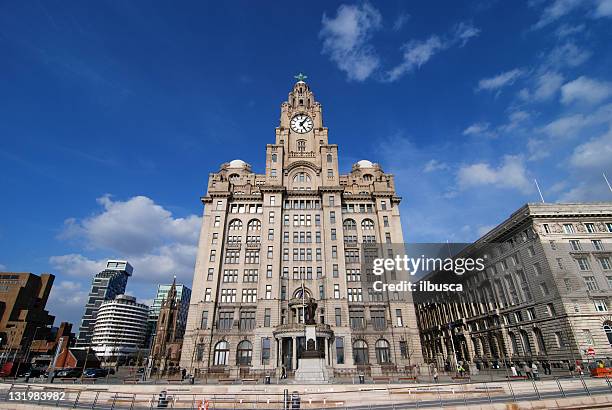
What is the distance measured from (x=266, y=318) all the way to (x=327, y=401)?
32.4 m

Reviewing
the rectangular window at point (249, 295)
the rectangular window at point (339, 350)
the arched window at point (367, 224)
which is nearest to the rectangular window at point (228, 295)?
the rectangular window at point (249, 295)

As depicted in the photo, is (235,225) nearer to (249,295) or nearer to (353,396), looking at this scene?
(249,295)

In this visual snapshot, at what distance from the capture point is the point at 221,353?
51.5 m

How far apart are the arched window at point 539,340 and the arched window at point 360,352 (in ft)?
84.4

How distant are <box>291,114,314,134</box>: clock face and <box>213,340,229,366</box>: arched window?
149ft

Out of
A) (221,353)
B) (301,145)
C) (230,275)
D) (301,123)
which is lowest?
(221,353)

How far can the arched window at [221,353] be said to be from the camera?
5075 centimetres

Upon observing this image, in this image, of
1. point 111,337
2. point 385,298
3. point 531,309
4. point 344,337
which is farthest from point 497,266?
point 111,337

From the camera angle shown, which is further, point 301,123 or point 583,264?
point 301,123

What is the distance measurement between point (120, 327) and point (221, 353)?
516 ft

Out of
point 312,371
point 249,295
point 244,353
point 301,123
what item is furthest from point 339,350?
point 301,123

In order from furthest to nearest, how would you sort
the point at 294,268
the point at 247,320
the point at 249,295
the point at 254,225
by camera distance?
the point at 254,225, the point at 294,268, the point at 249,295, the point at 247,320

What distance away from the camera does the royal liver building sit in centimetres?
5038

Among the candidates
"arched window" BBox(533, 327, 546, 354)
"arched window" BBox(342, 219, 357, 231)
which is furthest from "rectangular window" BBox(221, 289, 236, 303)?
"arched window" BBox(533, 327, 546, 354)
